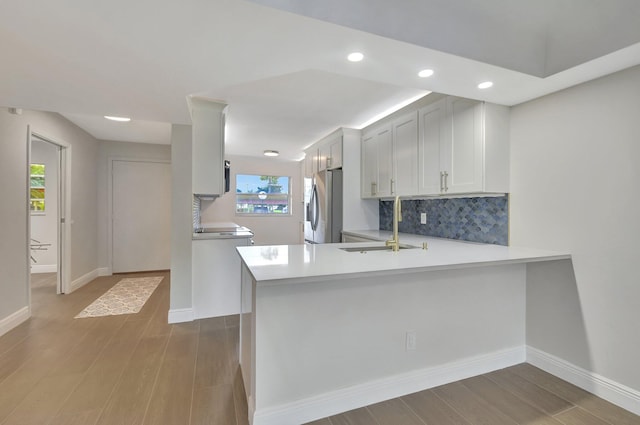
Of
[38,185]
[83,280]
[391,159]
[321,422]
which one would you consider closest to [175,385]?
[321,422]

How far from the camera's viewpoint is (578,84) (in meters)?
1.99

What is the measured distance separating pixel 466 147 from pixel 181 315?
322 centimetres

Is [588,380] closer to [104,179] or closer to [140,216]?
[140,216]

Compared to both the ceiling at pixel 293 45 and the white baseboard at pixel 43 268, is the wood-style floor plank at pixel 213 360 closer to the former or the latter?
the ceiling at pixel 293 45

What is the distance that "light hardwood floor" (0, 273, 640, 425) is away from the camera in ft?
5.48

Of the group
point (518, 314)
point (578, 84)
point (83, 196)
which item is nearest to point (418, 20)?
point (578, 84)

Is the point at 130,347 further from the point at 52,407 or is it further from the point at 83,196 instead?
the point at 83,196

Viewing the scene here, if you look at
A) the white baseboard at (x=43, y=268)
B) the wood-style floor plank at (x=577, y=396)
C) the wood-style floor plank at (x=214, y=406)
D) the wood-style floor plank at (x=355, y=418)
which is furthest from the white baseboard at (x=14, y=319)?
the wood-style floor plank at (x=577, y=396)

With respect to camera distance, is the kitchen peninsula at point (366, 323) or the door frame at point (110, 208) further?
the door frame at point (110, 208)

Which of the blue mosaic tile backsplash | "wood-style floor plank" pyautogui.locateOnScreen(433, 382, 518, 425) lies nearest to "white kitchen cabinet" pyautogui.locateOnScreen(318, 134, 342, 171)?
the blue mosaic tile backsplash

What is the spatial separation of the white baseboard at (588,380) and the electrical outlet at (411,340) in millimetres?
1132

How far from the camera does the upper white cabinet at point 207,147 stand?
10.2 feet

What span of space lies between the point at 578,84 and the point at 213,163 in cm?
319

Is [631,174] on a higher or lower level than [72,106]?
lower
